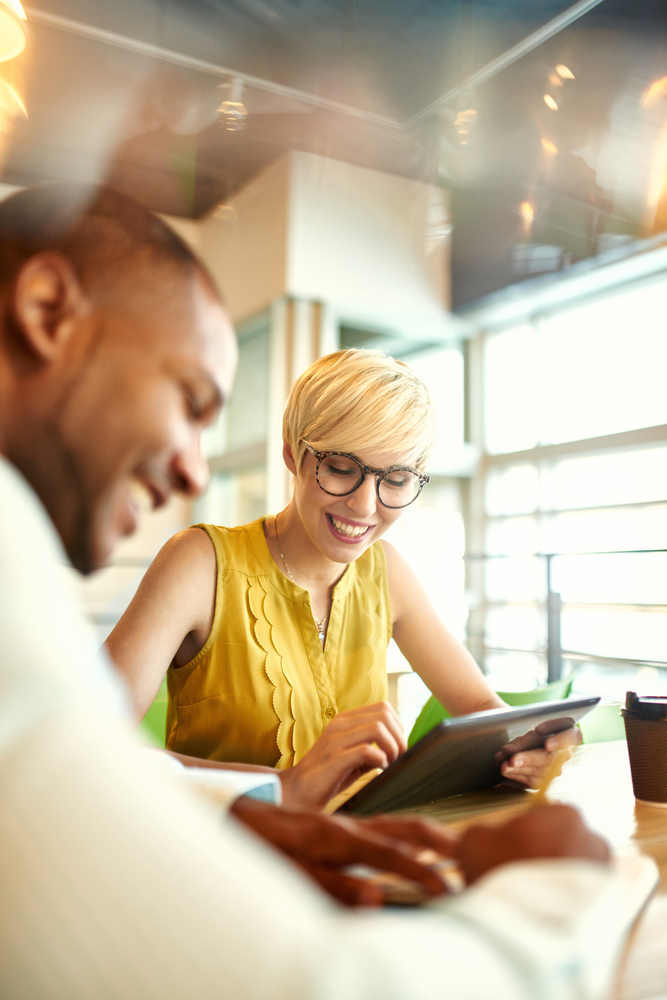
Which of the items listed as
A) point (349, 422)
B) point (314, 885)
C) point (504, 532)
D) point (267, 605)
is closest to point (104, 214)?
point (314, 885)

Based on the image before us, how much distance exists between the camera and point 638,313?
5199 millimetres

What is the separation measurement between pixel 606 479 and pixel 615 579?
28.9 inches

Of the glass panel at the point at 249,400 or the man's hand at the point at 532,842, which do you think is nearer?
the man's hand at the point at 532,842

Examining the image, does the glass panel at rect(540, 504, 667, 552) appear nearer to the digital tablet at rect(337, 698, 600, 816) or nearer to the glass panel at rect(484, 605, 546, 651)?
the glass panel at rect(484, 605, 546, 651)

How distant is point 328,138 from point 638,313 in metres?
2.53

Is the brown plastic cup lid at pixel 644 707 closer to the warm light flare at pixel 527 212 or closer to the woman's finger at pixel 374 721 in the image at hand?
the woman's finger at pixel 374 721

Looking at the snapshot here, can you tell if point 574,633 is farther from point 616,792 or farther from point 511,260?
point 616,792

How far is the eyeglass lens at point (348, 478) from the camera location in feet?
4.15

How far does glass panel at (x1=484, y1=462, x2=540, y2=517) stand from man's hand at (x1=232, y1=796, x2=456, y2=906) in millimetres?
5679

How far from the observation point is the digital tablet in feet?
2.32

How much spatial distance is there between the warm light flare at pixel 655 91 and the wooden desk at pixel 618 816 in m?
3.90

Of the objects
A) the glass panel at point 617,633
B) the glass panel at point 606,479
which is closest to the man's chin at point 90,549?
the glass panel at point 617,633

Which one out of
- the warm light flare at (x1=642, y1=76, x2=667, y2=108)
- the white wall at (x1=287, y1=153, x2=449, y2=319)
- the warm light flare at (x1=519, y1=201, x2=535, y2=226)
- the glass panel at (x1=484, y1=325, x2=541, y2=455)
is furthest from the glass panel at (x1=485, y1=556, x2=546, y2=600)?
the warm light flare at (x1=642, y1=76, x2=667, y2=108)

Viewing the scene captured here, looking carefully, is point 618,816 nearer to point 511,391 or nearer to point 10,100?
point 10,100
